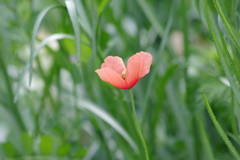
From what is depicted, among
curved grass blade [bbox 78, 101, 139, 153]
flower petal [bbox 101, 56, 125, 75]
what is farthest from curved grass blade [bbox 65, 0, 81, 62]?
curved grass blade [bbox 78, 101, 139, 153]

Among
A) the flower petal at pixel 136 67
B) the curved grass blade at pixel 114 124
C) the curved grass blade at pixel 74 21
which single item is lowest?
the curved grass blade at pixel 114 124

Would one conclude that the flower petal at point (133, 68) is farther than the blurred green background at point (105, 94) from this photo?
No

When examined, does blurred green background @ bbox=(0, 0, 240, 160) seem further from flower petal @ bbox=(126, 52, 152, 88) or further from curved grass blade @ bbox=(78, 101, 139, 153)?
flower petal @ bbox=(126, 52, 152, 88)

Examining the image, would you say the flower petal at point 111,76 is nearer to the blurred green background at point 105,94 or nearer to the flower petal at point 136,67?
the flower petal at point 136,67

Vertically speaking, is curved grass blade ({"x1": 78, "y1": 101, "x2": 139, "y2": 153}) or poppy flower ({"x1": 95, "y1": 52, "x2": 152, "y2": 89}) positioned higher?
poppy flower ({"x1": 95, "y1": 52, "x2": 152, "y2": 89})

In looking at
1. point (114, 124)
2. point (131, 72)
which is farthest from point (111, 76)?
point (114, 124)

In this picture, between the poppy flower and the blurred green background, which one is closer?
the poppy flower

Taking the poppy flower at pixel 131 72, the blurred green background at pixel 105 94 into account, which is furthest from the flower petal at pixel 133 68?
the blurred green background at pixel 105 94

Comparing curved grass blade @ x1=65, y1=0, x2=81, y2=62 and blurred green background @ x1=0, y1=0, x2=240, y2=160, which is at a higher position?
curved grass blade @ x1=65, y1=0, x2=81, y2=62

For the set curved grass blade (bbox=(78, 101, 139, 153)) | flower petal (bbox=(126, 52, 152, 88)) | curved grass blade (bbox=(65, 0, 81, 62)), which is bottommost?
curved grass blade (bbox=(78, 101, 139, 153))

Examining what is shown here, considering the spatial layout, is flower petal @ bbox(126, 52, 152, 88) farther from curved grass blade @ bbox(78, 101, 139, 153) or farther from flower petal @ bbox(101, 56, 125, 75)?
curved grass blade @ bbox(78, 101, 139, 153)

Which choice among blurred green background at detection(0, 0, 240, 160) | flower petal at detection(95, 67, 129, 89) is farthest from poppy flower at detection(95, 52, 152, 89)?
blurred green background at detection(0, 0, 240, 160)
